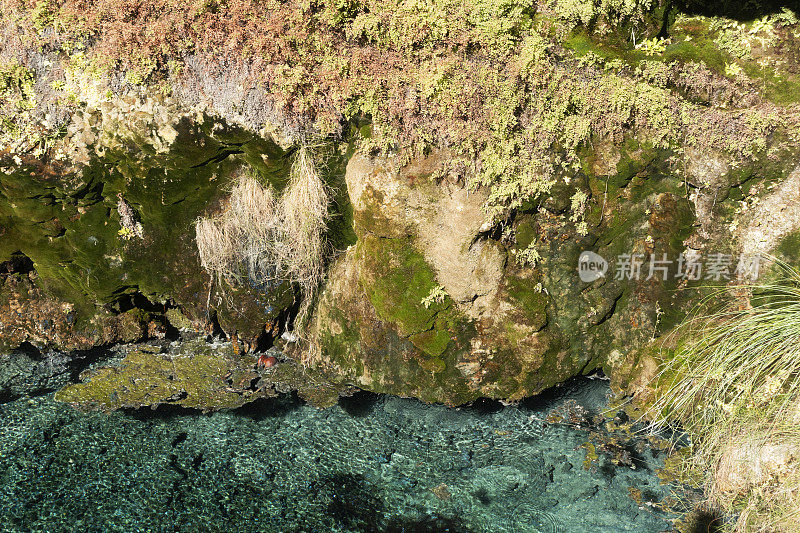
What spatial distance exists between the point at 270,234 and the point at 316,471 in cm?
235

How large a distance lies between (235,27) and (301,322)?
3.00 m

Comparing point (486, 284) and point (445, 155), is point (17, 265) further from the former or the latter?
point (486, 284)

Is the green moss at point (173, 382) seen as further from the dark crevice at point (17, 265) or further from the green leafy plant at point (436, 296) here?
the green leafy plant at point (436, 296)

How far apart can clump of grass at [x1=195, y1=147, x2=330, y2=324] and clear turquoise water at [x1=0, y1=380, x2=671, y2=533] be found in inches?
52.6

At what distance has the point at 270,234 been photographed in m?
5.70

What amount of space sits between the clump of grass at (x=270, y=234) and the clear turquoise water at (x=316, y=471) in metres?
1.34

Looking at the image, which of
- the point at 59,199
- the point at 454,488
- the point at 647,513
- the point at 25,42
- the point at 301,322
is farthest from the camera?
the point at 301,322

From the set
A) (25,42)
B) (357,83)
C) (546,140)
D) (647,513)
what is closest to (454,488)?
(647,513)

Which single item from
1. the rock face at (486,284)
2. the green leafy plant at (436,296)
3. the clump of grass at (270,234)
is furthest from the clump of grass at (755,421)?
the clump of grass at (270,234)

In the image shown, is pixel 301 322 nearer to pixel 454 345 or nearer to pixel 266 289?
pixel 266 289

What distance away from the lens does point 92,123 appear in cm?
532

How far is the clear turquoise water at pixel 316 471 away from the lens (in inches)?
171

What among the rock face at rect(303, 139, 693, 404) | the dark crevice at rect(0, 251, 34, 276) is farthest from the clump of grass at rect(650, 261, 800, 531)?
the dark crevice at rect(0, 251, 34, 276)

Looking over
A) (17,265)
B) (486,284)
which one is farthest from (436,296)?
(17,265)
